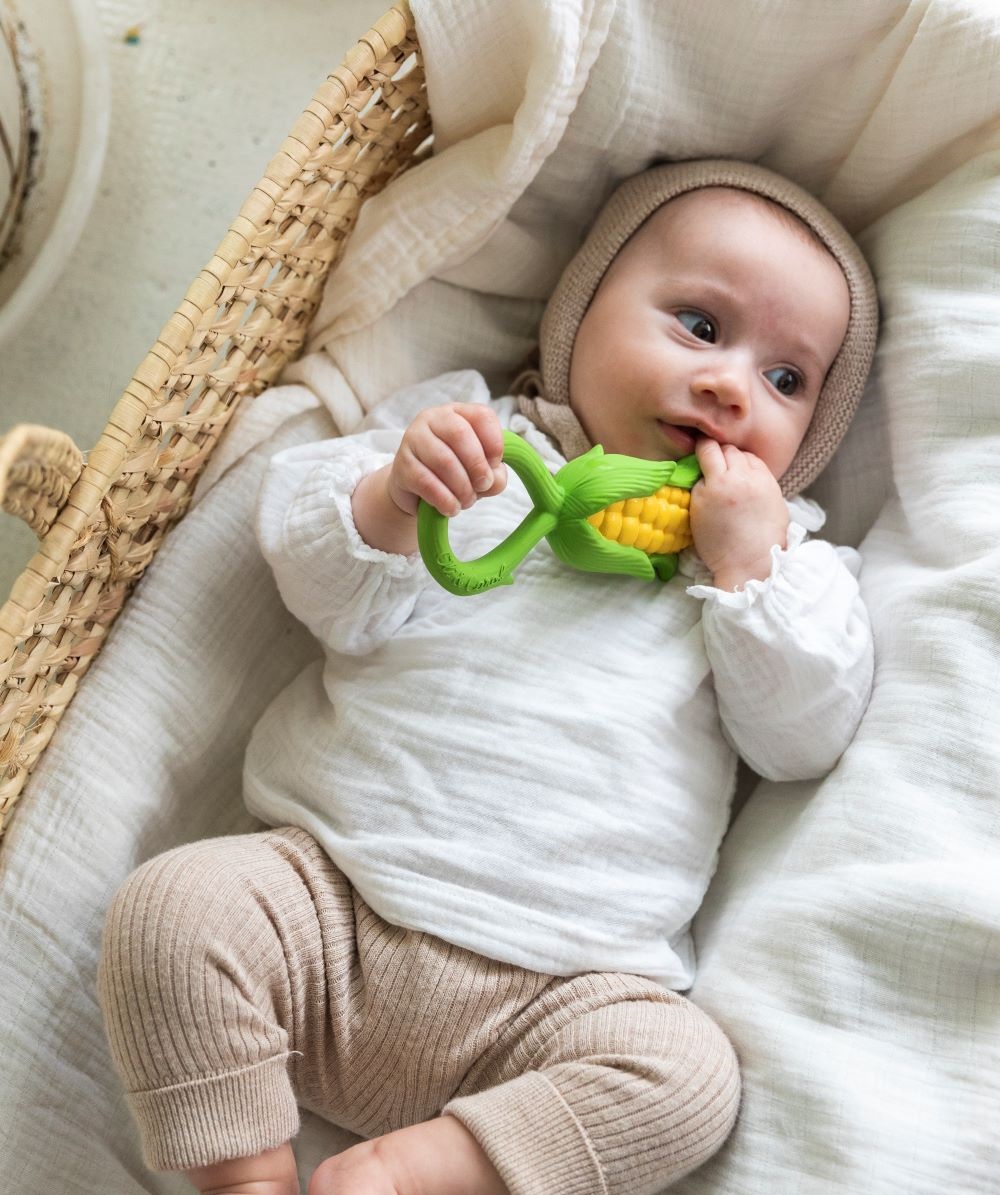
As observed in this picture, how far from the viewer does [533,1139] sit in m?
0.81

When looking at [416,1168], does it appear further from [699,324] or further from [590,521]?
[699,324]

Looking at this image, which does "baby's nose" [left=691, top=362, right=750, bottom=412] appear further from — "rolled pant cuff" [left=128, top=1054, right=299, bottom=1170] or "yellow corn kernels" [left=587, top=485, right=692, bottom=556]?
"rolled pant cuff" [left=128, top=1054, right=299, bottom=1170]

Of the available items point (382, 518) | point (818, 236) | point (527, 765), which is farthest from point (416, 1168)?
point (818, 236)

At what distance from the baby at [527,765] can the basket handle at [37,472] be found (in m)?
0.19

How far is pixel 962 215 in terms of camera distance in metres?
1.12

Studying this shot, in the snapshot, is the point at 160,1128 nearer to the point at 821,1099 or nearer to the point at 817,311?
the point at 821,1099

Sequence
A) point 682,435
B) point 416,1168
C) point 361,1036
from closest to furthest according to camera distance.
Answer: point 416,1168
point 361,1036
point 682,435

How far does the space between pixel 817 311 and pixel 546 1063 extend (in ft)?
2.29

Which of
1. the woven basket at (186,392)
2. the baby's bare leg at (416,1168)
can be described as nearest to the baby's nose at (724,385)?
the woven basket at (186,392)

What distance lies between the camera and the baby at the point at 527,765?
32.8 inches

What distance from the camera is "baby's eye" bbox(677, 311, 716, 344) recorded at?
1070 millimetres

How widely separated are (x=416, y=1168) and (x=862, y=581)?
65cm

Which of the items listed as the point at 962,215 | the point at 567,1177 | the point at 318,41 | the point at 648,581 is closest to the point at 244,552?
the point at 648,581

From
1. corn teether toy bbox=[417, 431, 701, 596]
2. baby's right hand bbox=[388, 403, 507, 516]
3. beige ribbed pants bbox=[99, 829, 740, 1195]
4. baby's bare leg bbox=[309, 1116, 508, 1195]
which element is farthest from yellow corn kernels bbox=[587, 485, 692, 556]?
baby's bare leg bbox=[309, 1116, 508, 1195]
